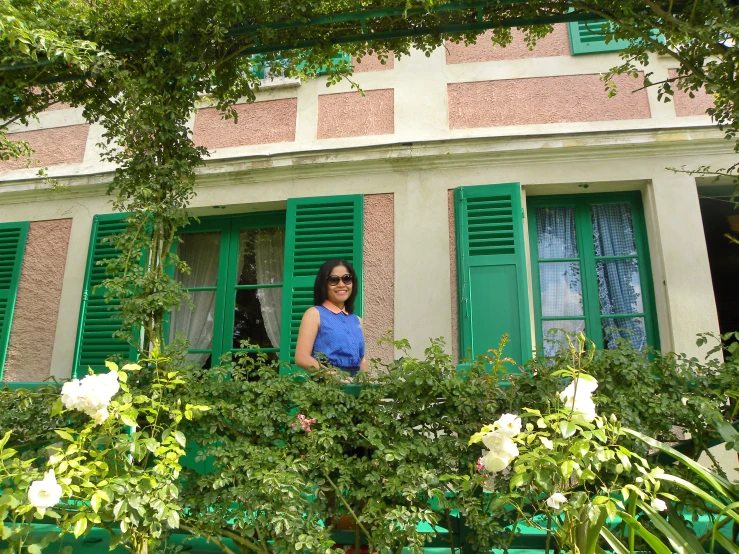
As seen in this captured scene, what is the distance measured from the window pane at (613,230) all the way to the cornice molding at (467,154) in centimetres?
45

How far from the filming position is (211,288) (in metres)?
5.35

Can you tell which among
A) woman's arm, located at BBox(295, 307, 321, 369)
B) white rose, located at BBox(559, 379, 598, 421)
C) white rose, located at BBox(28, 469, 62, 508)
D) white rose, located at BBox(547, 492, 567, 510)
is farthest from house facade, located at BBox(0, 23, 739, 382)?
white rose, located at BBox(28, 469, 62, 508)

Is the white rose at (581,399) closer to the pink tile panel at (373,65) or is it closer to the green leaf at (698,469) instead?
the green leaf at (698,469)

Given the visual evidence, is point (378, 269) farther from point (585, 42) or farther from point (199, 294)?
point (585, 42)

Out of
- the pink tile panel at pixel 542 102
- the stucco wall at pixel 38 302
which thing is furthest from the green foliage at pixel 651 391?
the stucco wall at pixel 38 302

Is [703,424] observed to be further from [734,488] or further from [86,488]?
[86,488]

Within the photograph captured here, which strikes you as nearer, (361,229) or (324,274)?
(324,274)

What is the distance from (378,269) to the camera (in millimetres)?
4844

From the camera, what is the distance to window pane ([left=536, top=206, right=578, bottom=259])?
490 centimetres

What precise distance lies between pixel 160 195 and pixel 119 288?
548mm

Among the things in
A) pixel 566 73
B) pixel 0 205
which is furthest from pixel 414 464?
A: pixel 0 205

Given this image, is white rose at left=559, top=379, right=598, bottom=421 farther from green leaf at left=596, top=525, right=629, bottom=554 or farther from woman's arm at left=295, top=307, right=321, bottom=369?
woman's arm at left=295, top=307, right=321, bottom=369

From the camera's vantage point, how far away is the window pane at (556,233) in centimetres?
490

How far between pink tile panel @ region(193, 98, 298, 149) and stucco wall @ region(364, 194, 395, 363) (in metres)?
1.12
